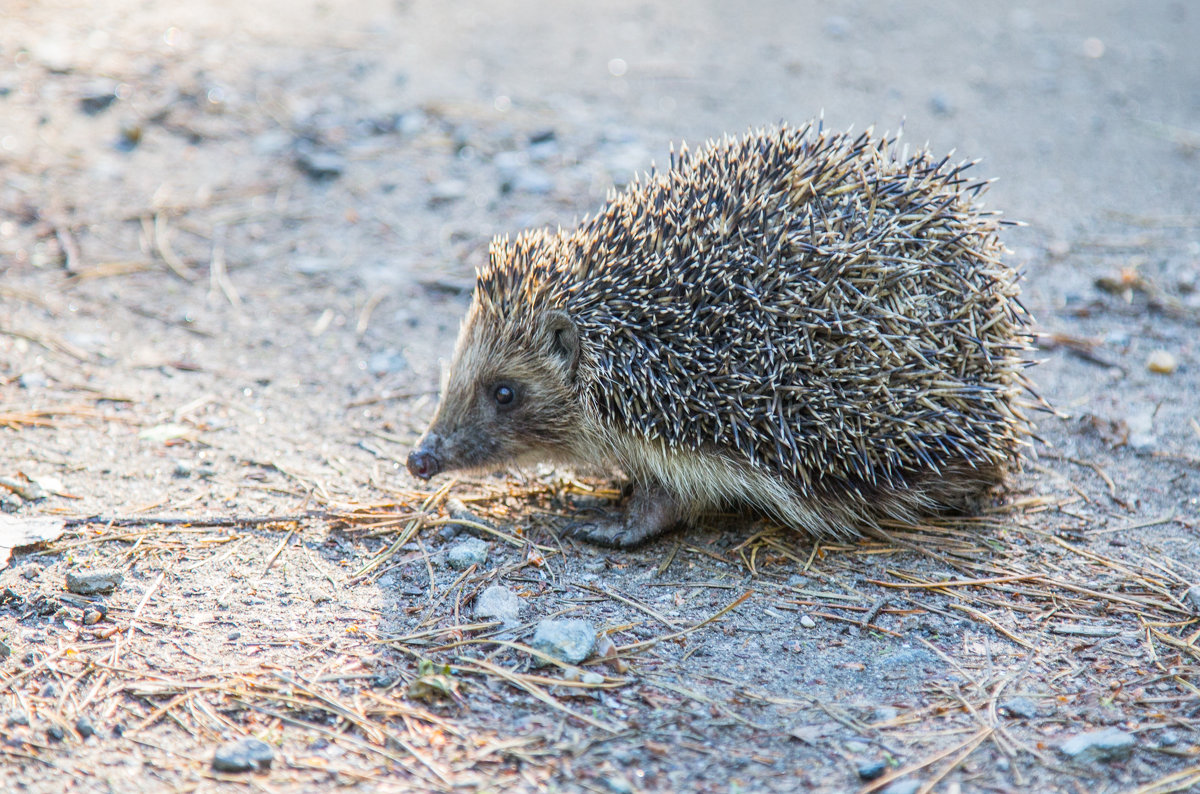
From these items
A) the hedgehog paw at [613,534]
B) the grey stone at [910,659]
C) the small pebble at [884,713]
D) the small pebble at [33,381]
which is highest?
the small pebble at [33,381]

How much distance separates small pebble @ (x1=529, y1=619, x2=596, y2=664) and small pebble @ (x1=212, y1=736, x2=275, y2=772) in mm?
969

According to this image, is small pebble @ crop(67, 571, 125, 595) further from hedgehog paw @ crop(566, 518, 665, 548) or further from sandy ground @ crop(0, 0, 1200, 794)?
hedgehog paw @ crop(566, 518, 665, 548)

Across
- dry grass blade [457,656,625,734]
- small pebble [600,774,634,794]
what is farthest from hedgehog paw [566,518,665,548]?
small pebble [600,774,634,794]

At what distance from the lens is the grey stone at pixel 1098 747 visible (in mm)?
3027

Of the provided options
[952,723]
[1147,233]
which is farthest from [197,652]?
[1147,233]

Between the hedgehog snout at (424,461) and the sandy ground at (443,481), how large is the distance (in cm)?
20

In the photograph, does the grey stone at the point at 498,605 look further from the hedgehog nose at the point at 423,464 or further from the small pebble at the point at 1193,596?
the small pebble at the point at 1193,596

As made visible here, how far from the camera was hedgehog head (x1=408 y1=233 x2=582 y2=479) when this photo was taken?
459 cm

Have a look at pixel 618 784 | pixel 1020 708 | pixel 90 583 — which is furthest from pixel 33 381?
pixel 1020 708

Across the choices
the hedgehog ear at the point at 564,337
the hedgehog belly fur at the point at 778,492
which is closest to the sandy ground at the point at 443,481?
the hedgehog belly fur at the point at 778,492

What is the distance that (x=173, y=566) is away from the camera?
392 centimetres

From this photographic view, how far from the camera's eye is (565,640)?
11.6ft

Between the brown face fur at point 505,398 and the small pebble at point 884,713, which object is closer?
the small pebble at point 884,713

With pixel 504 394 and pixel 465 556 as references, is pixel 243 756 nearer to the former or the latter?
pixel 465 556
